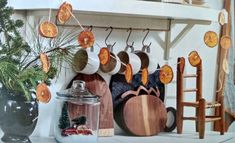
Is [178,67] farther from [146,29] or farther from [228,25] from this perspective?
[228,25]

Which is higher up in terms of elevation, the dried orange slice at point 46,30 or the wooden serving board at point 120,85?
the dried orange slice at point 46,30

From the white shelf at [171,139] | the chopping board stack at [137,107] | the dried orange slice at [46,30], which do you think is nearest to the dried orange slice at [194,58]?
the chopping board stack at [137,107]

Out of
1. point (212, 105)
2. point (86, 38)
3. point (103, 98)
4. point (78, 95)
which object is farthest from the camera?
point (212, 105)

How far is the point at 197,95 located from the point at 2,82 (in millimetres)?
802

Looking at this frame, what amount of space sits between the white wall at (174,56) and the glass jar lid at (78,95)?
0.07 meters

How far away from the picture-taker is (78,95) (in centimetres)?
131

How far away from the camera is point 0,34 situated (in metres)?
1.23

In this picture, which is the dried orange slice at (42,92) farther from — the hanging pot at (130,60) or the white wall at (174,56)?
the hanging pot at (130,60)

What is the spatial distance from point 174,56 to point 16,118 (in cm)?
74

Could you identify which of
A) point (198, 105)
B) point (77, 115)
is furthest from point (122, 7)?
point (198, 105)

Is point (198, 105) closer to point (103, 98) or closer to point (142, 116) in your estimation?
point (142, 116)

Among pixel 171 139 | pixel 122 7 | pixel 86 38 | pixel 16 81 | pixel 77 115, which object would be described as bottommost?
pixel 171 139

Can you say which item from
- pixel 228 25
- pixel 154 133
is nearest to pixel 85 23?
pixel 154 133

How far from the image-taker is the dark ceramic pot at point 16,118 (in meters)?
1.16
